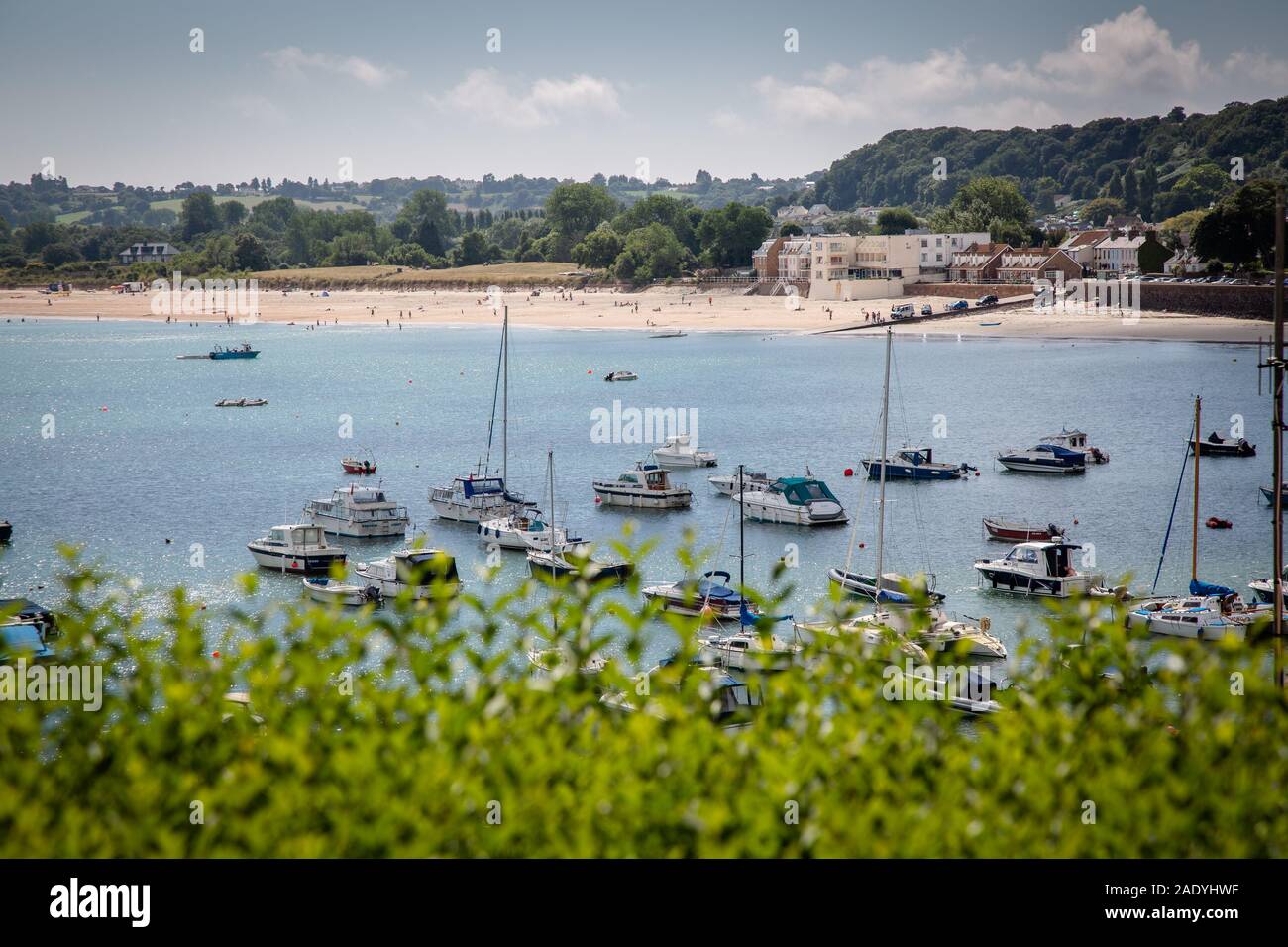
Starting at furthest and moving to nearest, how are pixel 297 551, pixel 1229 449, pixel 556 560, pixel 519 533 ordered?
pixel 1229 449, pixel 519 533, pixel 297 551, pixel 556 560

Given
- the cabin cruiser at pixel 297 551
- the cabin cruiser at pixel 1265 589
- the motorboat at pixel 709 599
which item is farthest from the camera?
the cabin cruiser at pixel 297 551

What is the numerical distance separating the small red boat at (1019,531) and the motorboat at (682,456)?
14.0 metres

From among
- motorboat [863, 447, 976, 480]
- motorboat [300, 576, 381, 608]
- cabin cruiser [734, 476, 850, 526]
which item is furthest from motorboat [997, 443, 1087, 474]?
motorboat [300, 576, 381, 608]

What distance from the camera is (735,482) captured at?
40.6 m

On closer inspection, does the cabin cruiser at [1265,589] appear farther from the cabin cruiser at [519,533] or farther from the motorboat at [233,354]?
the motorboat at [233,354]

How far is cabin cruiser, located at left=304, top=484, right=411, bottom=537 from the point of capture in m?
36.0

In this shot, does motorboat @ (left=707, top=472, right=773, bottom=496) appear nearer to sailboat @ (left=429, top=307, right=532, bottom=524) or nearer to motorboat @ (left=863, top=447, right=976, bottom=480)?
motorboat @ (left=863, top=447, right=976, bottom=480)

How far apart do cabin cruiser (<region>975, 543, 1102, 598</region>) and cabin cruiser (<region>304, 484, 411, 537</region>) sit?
1516 centimetres

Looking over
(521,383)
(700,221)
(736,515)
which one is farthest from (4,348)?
(736,515)

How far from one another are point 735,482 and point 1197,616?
59.8 ft

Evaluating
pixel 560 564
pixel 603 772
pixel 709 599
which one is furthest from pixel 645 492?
pixel 603 772

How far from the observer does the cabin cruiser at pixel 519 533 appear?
3234 centimetres

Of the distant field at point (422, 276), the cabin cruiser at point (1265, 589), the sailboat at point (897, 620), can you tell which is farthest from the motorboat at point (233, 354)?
the cabin cruiser at point (1265, 589)

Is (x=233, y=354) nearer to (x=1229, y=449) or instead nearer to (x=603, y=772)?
(x=1229, y=449)
